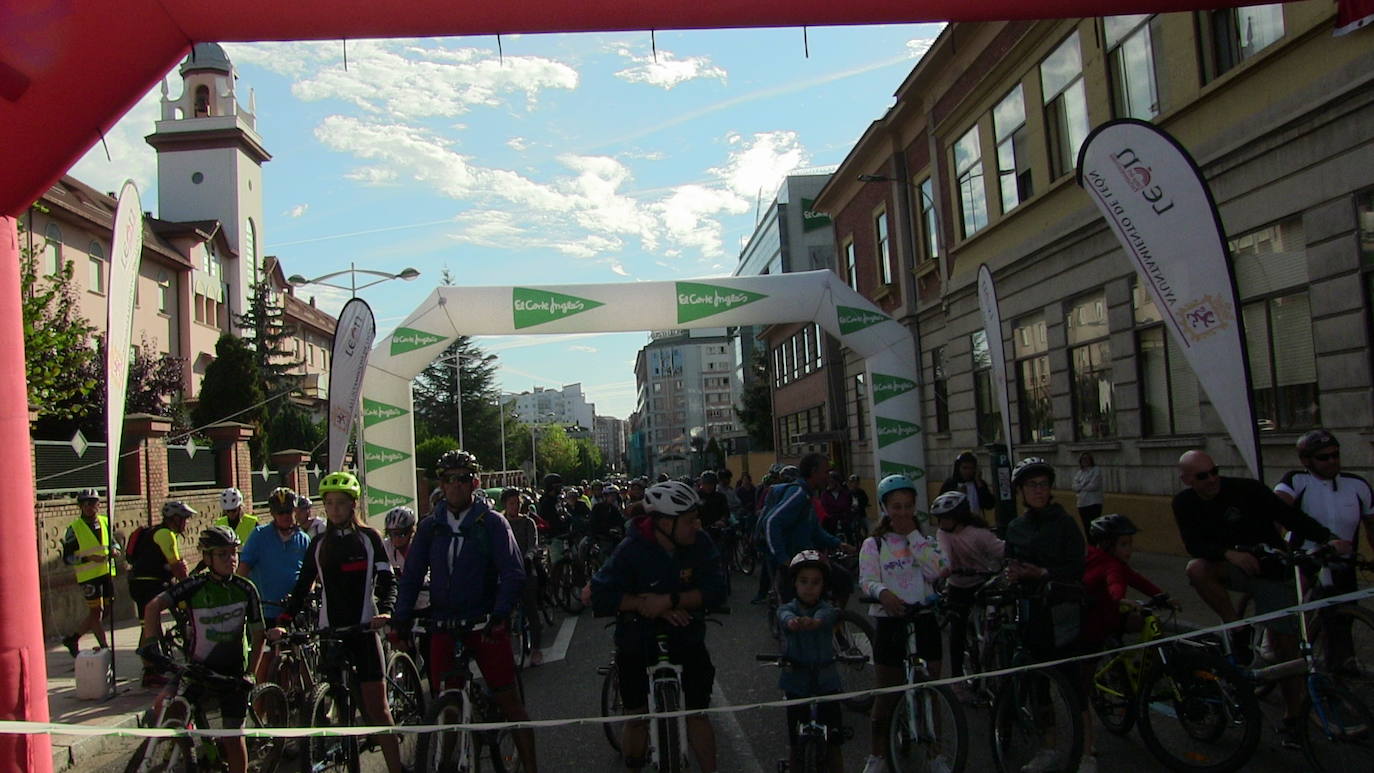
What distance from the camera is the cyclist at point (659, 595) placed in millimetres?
5195

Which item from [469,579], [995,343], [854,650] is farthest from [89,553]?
[995,343]

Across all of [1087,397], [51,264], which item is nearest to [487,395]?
[51,264]

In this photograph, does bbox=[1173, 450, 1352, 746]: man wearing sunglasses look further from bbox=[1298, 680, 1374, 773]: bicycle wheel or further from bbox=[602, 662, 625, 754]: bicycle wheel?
bbox=[602, 662, 625, 754]: bicycle wheel

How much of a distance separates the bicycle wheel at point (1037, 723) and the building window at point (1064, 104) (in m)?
13.4

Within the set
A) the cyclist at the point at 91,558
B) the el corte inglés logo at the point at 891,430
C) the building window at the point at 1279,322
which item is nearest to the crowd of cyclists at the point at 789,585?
the cyclist at the point at 91,558

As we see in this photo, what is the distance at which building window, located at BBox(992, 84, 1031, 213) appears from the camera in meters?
19.5

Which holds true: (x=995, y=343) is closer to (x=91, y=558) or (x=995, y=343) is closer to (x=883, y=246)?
(x=91, y=558)

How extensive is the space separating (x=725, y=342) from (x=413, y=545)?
459ft

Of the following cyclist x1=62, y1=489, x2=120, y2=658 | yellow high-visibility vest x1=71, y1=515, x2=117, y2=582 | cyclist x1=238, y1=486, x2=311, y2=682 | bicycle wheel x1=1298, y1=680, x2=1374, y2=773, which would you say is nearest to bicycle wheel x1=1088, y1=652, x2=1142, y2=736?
bicycle wheel x1=1298, y1=680, x2=1374, y2=773

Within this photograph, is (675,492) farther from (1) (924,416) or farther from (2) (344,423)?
(1) (924,416)

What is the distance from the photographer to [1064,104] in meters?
17.7

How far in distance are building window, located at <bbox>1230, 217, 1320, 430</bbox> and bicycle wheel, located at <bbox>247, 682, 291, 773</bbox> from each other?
9914 mm

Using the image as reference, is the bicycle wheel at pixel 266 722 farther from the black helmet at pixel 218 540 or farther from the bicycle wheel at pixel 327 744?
the black helmet at pixel 218 540

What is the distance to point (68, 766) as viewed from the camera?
725cm
